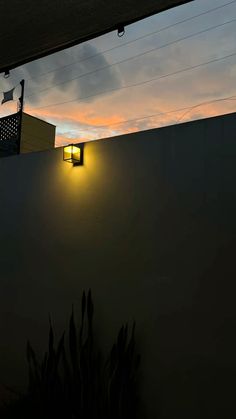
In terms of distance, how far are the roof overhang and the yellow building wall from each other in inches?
179

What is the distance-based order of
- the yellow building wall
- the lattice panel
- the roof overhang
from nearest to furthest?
the roof overhang → the lattice panel → the yellow building wall

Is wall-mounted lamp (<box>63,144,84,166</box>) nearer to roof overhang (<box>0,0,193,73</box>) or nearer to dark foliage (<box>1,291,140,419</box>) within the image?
roof overhang (<box>0,0,193,73</box>)

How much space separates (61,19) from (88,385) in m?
2.62

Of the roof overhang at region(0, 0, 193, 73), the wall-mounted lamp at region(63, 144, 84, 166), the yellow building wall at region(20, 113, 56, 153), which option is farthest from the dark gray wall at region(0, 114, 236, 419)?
the yellow building wall at region(20, 113, 56, 153)

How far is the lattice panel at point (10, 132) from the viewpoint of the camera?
6.96 metres

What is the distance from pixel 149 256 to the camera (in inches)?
110

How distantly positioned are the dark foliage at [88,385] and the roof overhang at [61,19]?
2.04 m

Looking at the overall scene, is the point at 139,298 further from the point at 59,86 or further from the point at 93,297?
the point at 59,86

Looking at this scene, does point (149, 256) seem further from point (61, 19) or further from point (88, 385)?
point (61, 19)

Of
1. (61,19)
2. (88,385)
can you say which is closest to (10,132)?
(61,19)

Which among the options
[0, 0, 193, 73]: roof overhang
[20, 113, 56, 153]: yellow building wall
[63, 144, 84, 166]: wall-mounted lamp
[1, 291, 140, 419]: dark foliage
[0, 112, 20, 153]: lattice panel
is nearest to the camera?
[0, 0, 193, 73]: roof overhang

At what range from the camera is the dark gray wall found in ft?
8.04

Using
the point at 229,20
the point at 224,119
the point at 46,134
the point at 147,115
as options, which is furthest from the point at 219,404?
the point at 46,134

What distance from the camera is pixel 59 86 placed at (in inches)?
197
